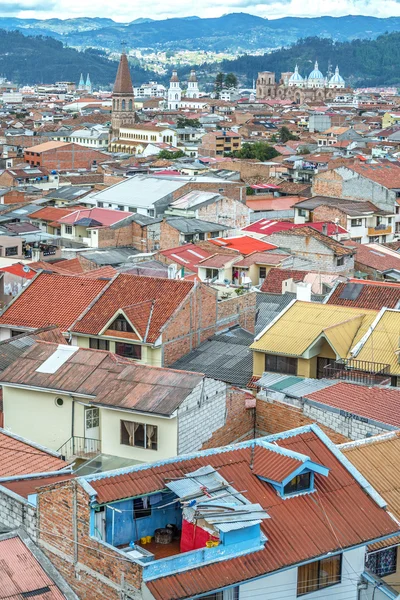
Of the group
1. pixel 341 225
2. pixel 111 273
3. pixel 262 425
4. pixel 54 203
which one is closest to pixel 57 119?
pixel 54 203

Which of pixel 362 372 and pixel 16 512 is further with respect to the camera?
pixel 362 372

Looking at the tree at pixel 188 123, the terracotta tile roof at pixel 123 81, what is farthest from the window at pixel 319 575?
the tree at pixel 188 123

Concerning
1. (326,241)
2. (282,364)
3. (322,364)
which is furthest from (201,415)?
(326,241)

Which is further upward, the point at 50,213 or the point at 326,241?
the point at 326,241

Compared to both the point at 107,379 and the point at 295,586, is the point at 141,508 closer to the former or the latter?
the point at 295,586

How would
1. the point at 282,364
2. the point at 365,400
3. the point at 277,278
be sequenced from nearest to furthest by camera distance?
the point at 365,400, the point at 282,364, the point at 277,278
